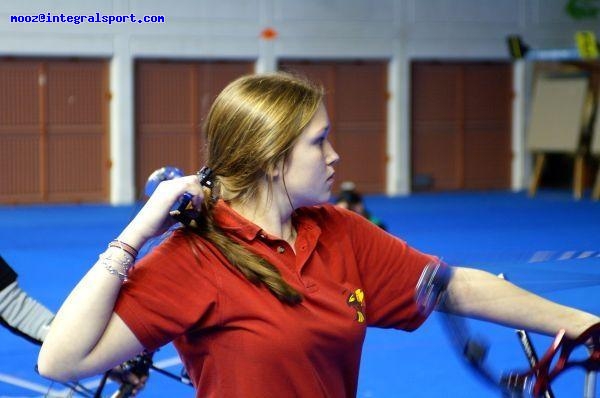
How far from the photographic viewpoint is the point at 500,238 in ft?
50.9

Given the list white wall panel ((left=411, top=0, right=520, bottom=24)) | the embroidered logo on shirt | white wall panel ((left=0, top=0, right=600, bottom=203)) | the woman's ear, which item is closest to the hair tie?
the woman's ear

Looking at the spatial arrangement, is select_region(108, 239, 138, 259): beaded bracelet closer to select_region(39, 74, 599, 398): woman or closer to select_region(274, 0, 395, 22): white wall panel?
select_region(39, 74, 599, 398): woman

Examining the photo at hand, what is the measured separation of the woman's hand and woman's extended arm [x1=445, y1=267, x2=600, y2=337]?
58 cm

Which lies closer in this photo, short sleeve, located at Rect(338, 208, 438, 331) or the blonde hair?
the blonde hair

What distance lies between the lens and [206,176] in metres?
2.44

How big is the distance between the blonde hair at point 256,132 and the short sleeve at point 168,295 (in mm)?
66

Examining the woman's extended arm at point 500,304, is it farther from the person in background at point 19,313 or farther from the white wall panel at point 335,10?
the white wall panel at point 335,10

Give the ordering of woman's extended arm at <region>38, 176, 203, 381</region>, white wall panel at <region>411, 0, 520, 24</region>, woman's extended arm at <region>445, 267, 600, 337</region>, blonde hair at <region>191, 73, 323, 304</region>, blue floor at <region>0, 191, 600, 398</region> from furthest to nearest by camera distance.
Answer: white wall panel at <region>411, 0, 520, 24</region>, blue floor at <region>0, 191, 600, 398</region>, woman's extended arm at <region>445, 267, 600, 337</region>, blonde hair at <region>191, 73, 323, 304</region>, woman's extended arm at <region>38, 176, 203, 381</region>

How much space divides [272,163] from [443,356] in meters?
5.91

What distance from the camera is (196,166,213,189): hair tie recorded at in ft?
7.92

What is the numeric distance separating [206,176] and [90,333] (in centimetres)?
41

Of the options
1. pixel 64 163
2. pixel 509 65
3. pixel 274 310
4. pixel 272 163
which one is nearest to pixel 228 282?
pixel 274 310

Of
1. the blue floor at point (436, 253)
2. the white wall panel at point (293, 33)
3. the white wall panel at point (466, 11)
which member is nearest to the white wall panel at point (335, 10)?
the white wall panel at point (293, 33)

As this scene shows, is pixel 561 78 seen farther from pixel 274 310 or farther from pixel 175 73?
pixel 274 310
